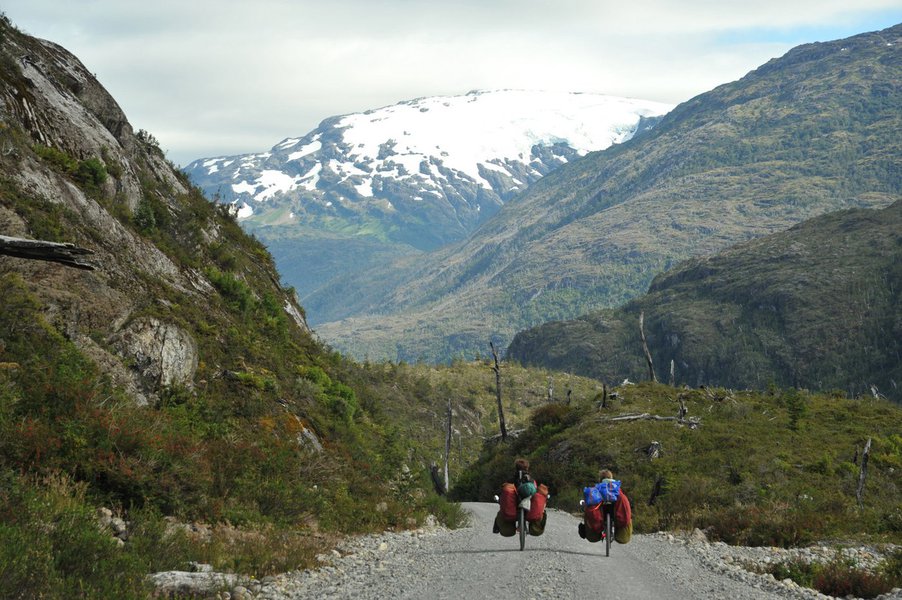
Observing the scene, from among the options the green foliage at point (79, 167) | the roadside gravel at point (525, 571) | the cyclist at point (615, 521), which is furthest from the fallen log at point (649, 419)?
the green foliage at point (79, 167)

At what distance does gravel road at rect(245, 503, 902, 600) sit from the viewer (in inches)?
477

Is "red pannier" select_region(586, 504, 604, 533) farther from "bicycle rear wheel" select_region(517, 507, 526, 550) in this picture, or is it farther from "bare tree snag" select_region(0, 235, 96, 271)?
"bare tree snag" select_region(0, 235, 96, 271)

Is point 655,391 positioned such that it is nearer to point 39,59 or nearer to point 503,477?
point 503,477

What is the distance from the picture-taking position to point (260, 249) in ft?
123

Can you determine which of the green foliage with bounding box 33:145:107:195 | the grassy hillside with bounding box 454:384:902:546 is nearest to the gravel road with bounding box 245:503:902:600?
the grassy hillside with bounding box 454:384:902:546

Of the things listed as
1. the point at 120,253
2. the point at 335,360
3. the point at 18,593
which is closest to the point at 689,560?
the point at 18,593

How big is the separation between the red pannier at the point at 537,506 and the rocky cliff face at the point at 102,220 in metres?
8.72

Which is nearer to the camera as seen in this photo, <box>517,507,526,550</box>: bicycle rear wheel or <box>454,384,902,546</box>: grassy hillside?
<box>517,507,526,550</box>: bicycle rear wheel

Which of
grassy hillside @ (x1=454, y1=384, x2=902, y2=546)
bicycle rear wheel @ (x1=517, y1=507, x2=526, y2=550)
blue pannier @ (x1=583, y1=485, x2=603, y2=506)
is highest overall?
blue pannier @ (x1=583, y1=485, x2=603, y2=506)

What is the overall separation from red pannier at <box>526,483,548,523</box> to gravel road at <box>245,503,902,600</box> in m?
0.68

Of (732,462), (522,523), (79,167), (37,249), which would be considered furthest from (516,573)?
(732,462)

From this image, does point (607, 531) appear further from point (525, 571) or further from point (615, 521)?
point (525, 571)

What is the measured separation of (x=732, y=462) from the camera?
32.4 m

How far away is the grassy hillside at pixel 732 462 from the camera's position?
22.6 meters
